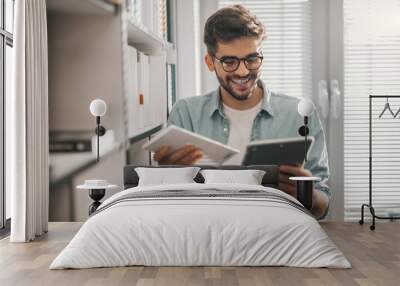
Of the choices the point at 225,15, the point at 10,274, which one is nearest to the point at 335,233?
the point at 225,15

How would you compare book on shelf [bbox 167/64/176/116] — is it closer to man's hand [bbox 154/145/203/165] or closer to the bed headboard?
man's hand [bbox 154/145/203/165]

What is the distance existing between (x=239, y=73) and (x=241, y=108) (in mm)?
383

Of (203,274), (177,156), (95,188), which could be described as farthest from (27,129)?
(203,274)

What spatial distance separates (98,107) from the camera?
711cm


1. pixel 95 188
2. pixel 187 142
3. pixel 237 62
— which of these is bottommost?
pixel 95 188

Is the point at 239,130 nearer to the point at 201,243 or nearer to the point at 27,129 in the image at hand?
the point at 27,129

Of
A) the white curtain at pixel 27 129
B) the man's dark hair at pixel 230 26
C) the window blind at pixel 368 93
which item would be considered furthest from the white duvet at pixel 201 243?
the man's dark hair at pixel 230 26

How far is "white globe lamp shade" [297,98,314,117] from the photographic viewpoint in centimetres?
709

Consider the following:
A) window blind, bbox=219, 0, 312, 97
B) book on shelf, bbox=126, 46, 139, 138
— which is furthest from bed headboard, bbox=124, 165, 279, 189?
window blind, bbox=219, 0, 312, 97

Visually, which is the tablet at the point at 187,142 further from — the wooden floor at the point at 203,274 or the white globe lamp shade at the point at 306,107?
the wooden floor at the point at 203,274

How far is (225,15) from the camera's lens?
730 centimetres

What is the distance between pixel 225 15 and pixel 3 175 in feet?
9.49

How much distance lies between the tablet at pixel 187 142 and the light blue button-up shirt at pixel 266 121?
0.19 feet

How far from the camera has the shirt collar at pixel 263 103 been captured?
285 inches
